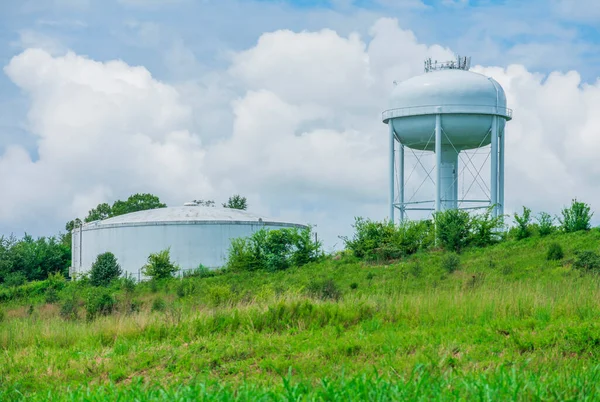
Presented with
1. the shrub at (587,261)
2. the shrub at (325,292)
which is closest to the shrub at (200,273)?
the shrub at (587,261)

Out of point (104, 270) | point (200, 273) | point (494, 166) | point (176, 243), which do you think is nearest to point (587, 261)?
point (494, 166)

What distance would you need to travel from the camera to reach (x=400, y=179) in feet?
131

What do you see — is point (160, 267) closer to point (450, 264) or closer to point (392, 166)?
point (392, 166)

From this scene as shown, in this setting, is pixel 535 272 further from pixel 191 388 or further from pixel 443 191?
pixel 191 388

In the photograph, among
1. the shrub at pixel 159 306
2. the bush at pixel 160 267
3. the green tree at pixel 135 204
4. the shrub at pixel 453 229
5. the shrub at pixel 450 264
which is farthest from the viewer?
the green tree at pixel 135 204

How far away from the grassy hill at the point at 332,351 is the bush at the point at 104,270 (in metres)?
28.7

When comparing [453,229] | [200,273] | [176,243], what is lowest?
[200,273]

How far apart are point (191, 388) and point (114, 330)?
608 cm

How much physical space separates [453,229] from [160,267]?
16.1 m

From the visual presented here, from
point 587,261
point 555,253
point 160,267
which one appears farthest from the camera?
point 160,267

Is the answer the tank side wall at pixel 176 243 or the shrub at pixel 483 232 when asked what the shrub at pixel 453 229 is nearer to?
the shrub at pixel 483 232

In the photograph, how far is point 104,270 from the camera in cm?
4269

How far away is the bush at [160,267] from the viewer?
4188cm

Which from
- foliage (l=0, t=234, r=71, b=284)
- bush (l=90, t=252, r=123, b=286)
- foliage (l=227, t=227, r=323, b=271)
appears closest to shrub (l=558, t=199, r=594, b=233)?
foliage (l=227, t=227, r=323, b=271)
